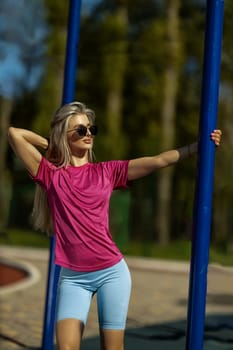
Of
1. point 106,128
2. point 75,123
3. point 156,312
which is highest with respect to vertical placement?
point 106,128

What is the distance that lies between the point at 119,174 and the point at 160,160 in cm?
20

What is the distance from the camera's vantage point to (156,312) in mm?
7230

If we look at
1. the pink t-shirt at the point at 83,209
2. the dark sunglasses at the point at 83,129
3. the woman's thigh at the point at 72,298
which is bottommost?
the woman's thigh at the point at 72,298

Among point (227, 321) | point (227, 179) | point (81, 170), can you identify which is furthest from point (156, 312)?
point (227, 179)

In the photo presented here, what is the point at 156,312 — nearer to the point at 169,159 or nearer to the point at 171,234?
the point at 169,159

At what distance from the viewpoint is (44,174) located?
2762 mm

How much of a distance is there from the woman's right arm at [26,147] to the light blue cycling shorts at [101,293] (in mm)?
487

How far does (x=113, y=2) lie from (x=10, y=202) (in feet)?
25.2

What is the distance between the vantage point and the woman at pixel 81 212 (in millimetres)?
2609

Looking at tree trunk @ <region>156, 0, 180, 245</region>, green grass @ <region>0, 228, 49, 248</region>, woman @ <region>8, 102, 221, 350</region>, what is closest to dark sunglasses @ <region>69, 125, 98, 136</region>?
woman @ <region>8, 102, 221, 350</region>

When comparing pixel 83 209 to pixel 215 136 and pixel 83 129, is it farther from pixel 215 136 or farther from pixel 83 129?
pixel 215 136

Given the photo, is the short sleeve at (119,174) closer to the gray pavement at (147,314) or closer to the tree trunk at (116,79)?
the gray pavement at (147,314)

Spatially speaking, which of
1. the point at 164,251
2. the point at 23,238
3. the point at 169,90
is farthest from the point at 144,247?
the point at 169,90

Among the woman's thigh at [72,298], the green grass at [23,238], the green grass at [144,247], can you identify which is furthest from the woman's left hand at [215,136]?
the green grass at [23,238]
